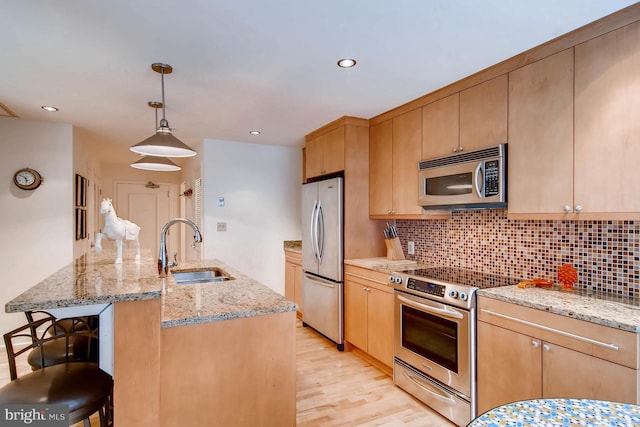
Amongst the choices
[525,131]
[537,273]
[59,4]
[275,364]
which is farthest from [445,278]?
[59,4]

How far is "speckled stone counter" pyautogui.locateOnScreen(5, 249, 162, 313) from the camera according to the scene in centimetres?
120

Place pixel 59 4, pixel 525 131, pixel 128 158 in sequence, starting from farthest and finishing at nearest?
pixel 128 158
pixel 525 131
pixel 59 4

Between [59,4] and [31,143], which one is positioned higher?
[59,4]

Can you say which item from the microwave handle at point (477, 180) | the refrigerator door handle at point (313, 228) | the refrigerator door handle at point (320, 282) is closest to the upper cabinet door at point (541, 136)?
the microwave handle at point (477, 180)

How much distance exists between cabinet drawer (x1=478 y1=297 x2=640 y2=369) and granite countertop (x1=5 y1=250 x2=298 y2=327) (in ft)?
3.84

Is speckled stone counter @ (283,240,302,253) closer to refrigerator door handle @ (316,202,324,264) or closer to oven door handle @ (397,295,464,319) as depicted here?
refrigerator door handle @ (316,202,324,264)

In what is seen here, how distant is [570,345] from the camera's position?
1.65 meters

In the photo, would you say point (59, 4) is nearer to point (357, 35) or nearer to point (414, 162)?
point (357, 35)

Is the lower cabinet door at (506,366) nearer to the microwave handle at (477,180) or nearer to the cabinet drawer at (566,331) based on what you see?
the cabinet drawer at (566,331)

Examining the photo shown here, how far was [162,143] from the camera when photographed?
2156 mm

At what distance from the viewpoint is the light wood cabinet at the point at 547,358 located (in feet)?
4.89

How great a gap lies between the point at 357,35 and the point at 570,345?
1918 mm

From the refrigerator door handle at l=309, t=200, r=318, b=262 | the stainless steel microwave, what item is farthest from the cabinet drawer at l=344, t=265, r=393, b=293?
the stainless steel microwave

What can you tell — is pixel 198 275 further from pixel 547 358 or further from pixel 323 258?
pixel 547 358
